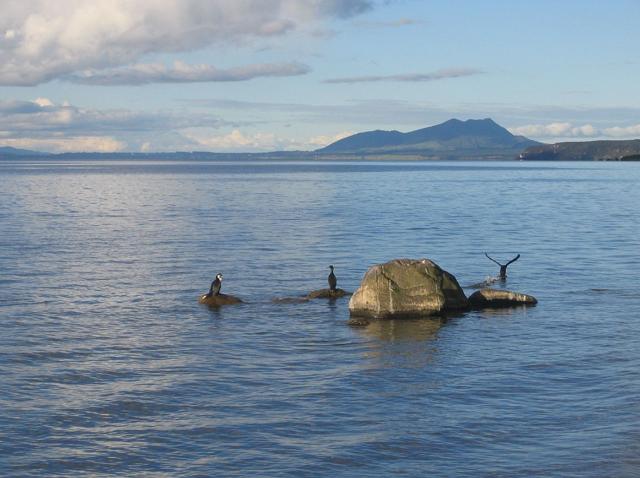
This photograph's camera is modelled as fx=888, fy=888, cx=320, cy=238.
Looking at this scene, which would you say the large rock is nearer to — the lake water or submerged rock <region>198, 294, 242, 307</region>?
the lake water

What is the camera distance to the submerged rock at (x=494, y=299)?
107 feet

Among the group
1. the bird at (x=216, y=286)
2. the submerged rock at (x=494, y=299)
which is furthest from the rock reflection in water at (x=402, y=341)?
the bird at (x=216, y=286)

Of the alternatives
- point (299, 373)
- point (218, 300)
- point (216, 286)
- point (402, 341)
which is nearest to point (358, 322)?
point (402, 341)

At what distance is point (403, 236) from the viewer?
61.2m

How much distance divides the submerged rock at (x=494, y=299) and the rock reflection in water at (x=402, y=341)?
271 centimetres

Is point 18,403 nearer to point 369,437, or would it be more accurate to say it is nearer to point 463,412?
point 369,437

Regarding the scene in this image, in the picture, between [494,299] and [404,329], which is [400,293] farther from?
[494,299]

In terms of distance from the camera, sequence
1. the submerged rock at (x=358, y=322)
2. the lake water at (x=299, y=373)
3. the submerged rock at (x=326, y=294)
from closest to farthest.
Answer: the lake water at (x=299, y=373) → the submerged rock at (x=358, y=322) → the submerged rock at (x=326, y=294)

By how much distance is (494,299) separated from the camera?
107 ft

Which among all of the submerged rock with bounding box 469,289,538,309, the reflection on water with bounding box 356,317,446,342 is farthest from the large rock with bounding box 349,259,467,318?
the submerged rock with bounding box 469,289,538,309

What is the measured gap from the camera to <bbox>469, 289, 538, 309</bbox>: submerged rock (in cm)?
3247

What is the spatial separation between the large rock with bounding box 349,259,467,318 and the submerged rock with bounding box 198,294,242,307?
4.89 meters

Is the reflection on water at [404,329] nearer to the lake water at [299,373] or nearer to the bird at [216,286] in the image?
the lake water at [299,373]

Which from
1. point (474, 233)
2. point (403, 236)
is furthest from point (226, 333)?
point (474, 233)
